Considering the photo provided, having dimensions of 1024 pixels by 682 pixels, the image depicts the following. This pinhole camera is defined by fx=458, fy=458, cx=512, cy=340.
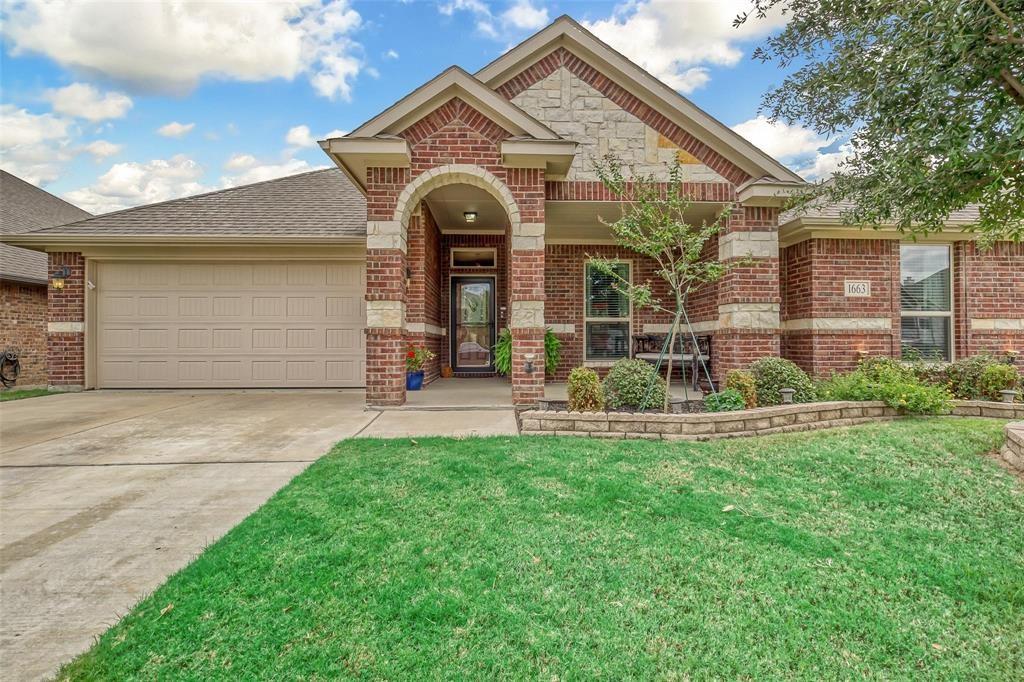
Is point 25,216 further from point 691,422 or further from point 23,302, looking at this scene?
point 691,422

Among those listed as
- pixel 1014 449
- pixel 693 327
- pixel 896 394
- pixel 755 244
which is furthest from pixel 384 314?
pixel 1014 449

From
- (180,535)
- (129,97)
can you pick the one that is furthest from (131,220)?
(180,535)

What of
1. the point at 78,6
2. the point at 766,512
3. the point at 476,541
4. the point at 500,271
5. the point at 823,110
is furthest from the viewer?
the point at 500,271

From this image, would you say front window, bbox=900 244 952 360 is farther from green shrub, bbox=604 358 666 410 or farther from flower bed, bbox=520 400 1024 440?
green shrub, bbox=604 358 666 410

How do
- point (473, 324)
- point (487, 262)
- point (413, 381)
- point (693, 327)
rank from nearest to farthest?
point (413, 381) → point (693, 327) → point (487, 262) → point (473, 324)

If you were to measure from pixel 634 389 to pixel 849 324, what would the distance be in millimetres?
5448

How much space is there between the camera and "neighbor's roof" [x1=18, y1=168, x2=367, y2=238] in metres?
8.62

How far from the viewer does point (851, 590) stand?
2209mm

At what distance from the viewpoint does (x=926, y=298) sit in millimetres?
8664

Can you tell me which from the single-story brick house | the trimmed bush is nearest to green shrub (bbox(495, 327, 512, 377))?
the single-story brick house

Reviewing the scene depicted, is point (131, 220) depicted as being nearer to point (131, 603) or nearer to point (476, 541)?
point (131, 603)

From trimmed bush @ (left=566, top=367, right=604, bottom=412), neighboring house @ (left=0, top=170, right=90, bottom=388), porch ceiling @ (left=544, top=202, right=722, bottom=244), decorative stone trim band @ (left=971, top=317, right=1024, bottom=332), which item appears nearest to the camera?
trimmed bush @ (left=566, top=367, right=604, bottom=412)

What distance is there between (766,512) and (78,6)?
465 inches

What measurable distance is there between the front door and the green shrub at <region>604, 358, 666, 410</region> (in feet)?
19.0
